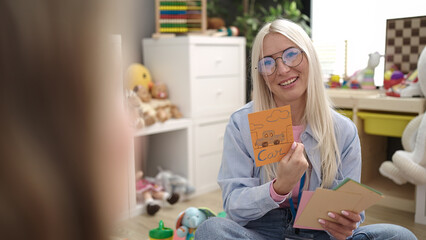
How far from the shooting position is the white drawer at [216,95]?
2523mm

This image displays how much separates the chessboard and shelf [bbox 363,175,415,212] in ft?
2.19

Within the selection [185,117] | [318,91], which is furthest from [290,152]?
[185,117]

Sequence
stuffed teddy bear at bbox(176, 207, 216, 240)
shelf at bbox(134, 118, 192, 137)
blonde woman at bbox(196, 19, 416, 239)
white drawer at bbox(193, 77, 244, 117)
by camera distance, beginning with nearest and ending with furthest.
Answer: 1. blonde woman at bbox(196, 19, 416, 239)
2. stuffed teddy bear at bbox(176, 207, 216, 240)
3. shelf at bbox(134, 118, 192, 137)
4. white drawer at bbox(193, 77, 244, 117)

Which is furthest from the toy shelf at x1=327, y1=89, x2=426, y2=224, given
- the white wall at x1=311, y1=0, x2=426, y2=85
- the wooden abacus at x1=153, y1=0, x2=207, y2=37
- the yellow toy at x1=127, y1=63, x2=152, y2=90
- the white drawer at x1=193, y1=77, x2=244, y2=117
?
the yellow toy at x1=127, y1=63, x2=152, y2=90

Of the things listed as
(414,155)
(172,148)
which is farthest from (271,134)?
(172,148)

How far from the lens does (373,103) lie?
2.14 m

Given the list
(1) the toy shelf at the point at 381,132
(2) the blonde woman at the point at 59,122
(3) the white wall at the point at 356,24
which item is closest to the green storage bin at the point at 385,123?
(1) the toy shelf at the point at 381,132

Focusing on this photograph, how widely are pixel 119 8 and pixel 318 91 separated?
3.43 feet

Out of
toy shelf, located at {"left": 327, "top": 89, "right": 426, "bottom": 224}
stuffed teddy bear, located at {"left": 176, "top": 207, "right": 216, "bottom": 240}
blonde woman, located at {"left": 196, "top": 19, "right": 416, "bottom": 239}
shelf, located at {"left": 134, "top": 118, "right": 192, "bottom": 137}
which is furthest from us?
shelf, located at {"left": 134, "top": 118, "right": 192, "bottom": 137}

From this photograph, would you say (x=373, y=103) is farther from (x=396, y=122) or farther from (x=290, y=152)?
(x=290, y=152)

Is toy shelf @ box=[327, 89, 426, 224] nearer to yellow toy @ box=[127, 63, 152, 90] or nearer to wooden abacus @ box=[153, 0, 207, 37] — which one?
wooden abacus @ box=[153, 0, 207, 37]

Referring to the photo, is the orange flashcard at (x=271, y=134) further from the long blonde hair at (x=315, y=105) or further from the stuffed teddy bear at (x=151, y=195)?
the stuffed teddy bear at (x=151, y=195)

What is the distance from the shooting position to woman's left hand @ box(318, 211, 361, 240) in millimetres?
1098

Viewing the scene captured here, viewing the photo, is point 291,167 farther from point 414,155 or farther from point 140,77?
point 140,77
